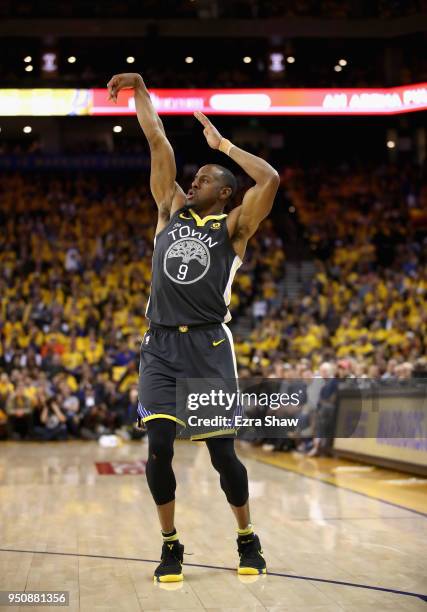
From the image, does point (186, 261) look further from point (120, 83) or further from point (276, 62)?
point (276, 62)

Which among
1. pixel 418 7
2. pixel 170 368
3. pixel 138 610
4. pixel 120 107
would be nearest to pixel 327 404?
pixel 170 368

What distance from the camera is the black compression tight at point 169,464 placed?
Result: 4.84 m

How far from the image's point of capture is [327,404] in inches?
476

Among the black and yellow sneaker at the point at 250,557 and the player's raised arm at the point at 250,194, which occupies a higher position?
the player's raised arm at the point at 250,194

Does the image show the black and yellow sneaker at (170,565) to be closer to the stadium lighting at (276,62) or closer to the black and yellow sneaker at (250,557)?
the black and yellow sneaker at (250,557)

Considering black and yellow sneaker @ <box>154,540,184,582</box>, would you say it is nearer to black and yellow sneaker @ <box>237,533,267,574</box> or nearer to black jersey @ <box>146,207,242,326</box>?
black and yellow sneaker @ <box>237,533,267,574</box>

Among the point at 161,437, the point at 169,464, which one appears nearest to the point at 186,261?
the point at 161,437

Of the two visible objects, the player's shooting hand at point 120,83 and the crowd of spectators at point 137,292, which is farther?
the crowd of spectators at point 137,292

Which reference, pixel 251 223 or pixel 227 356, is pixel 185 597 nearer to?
pixel 227 356

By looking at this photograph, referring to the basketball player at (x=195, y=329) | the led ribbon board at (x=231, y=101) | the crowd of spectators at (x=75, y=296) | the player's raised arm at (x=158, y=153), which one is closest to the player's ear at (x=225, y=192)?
the basketball player at (x=195, y=329)

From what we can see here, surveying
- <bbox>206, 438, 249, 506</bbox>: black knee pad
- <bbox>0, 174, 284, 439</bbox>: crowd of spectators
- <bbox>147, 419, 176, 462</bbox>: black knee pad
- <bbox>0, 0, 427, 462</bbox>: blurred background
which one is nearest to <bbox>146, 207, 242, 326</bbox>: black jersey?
<bbox>147, 419, 176, 462</bbox>: black knee pad

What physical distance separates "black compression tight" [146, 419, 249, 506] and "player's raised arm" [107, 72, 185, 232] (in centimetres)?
121

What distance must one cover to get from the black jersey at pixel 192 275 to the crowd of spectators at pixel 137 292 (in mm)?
7165

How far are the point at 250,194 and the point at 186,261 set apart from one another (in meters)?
0.52
